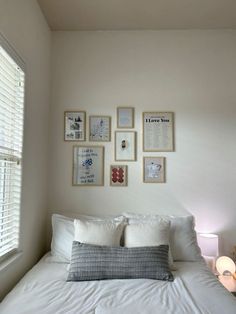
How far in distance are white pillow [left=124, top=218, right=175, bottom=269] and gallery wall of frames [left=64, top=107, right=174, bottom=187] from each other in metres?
0.60

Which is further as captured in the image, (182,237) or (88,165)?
(88,165)

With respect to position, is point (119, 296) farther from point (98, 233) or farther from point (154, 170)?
point (154, 170)

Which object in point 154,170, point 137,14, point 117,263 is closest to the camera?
point 117,263

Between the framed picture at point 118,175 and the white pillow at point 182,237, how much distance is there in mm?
389

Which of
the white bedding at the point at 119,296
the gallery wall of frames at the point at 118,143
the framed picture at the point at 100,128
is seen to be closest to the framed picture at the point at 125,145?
the gallery wall of frames at the point at 118,143

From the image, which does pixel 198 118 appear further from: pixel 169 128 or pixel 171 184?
pixel 171 184

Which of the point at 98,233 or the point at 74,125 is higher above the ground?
the point at 74,125

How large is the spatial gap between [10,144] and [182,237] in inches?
62.8

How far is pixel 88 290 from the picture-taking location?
161cm

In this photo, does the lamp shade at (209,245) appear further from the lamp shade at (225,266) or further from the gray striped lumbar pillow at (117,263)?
the gray striped lumbar pillow at (117,263)

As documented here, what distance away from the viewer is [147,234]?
6.73ft

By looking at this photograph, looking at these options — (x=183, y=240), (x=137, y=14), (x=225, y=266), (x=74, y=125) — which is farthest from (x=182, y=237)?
(x=137, y=14)

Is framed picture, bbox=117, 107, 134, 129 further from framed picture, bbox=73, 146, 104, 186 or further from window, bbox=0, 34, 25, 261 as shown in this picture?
window, bbox=0, 34, 25, 261

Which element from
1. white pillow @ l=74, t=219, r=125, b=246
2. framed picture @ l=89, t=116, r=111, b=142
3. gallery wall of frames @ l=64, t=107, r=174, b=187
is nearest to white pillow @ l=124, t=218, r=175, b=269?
white pillow @ l=74, t=219, r=125, b=246
